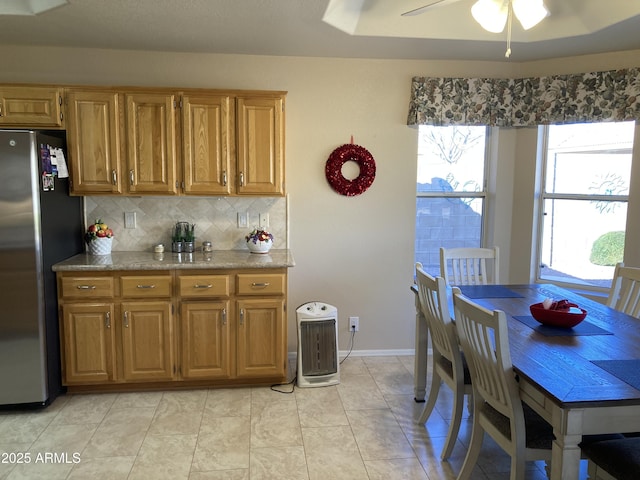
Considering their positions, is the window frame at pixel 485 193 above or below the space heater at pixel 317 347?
above

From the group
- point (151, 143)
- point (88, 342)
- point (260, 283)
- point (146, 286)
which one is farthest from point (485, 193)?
point (88, 342)

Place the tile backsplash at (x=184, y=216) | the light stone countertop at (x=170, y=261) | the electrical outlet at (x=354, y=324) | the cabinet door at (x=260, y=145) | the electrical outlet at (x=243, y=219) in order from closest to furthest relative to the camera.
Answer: the light stone countertop at (x=170, y=261)
the cabinet door at (x=260, y=145)
the tile backsplash at (x=184, y=216)
the electrical outlet at (x=243, y=219)
the electrical outlet at (x=354, y=324)

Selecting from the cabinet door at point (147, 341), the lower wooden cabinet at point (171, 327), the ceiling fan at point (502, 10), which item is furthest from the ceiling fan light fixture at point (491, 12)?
the cabinet door at point (147, 341)

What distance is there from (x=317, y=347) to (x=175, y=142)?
1.73 meters

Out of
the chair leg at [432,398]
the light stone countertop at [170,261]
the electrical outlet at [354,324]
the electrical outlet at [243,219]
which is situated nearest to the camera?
the chair leg at [432,398]

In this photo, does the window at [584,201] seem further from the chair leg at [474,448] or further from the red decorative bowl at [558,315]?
the chair leg at [474,448]

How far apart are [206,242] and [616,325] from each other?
268 cm

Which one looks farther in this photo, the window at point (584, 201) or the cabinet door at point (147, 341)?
the window at point (584, 201)

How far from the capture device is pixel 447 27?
10.9ft

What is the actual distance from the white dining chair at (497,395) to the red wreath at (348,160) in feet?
5.95

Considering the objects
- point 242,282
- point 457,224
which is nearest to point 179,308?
point 242,282

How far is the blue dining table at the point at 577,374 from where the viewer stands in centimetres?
167

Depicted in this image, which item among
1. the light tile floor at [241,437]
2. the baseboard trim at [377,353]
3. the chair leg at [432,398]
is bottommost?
the light tile floor at [241,437]

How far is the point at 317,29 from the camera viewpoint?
3.13 m
